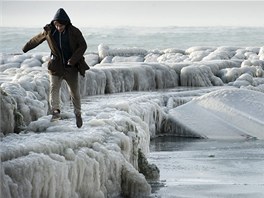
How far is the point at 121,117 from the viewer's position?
13.2 metres

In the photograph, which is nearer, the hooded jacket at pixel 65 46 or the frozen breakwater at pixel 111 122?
the frozen breakwater at pixel 111 122

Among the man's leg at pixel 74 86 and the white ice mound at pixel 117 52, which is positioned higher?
the man's leg at pixel 74 86

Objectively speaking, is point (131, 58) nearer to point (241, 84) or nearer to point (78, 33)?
point (241, 84)

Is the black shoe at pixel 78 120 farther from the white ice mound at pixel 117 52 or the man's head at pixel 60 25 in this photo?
the white ice mound at pixel 117 52

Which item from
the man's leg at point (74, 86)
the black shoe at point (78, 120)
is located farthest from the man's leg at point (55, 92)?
the black shoe at point (78, 120)

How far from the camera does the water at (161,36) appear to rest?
71500mm

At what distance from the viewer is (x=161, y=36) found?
81.5 meters

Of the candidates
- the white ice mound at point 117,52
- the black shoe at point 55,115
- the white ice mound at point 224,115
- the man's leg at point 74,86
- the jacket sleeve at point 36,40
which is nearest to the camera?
the jacket sleeve at point 36,40

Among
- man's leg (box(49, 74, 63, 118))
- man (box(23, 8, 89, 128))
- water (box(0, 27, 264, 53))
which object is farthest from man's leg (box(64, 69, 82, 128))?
water (box(0, 27, 264, 53))

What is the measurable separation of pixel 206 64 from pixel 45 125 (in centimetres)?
1662

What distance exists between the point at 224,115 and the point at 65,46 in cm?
923

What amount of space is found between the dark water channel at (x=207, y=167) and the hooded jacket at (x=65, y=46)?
82.7 inches

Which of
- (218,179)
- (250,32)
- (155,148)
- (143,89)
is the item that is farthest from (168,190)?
(250,32)

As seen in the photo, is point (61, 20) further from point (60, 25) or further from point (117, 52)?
point (117, 52)
